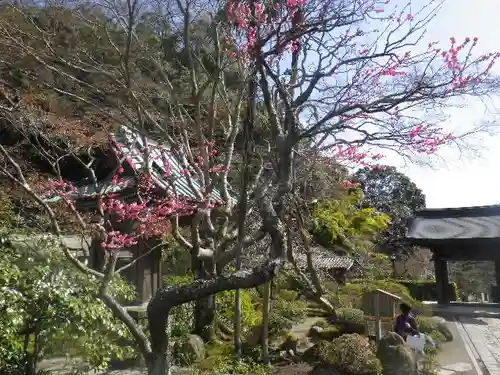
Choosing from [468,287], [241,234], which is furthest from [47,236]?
[468,287]

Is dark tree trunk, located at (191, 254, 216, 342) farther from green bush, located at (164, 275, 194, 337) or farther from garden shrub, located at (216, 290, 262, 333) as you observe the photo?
garden shrub, located at (216, 290, 262, 333)

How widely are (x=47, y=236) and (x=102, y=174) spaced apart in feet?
23.6

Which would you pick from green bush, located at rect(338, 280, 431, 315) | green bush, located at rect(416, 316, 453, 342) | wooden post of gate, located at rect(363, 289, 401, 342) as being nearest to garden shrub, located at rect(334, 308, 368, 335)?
wooden post of gate, located at rect(363, 289, 401, 342)

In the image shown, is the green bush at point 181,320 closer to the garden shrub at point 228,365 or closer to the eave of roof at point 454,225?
the garden shrub at point 228,365

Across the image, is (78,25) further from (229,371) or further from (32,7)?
(229,371)

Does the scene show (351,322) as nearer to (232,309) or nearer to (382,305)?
(382,305)

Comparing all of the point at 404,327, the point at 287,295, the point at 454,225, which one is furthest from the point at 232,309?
the point at 454,225

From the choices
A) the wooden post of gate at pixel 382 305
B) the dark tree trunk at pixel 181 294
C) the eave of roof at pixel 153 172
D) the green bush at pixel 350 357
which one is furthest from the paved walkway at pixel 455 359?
the dark tree trunk at pixel 181 294

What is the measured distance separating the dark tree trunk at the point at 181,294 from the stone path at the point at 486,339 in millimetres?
6011

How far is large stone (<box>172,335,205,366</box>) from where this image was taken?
8.07m

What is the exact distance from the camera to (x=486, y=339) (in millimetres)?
10922

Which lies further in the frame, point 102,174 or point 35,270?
point 102,174

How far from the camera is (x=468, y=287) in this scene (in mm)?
26141

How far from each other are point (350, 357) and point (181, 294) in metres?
3.93
